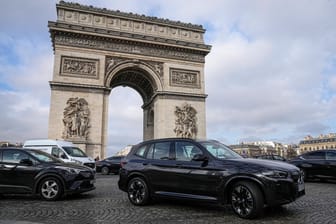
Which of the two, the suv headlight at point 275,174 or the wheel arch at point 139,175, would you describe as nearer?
the suv headlight at point 275,174

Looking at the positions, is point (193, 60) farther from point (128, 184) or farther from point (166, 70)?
point (128, 184)

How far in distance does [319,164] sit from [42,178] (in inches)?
443

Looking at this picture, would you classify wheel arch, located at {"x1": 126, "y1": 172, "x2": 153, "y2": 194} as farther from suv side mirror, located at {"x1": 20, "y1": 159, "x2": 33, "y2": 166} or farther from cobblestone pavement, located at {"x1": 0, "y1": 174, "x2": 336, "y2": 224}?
suv side mirror, located at {"x1": 20, "y1": 159, "x2": 33, "y2": 166}

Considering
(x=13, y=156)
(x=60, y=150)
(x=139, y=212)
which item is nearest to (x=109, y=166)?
(x=60, y=150)

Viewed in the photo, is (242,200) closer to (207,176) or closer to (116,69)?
(207,176)

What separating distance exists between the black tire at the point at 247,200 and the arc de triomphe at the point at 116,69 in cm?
2059

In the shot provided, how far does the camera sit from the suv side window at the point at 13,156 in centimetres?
834

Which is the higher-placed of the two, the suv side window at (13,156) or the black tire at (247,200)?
the suv side window at (13,156)

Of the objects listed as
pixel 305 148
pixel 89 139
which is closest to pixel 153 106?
pixel 89 139

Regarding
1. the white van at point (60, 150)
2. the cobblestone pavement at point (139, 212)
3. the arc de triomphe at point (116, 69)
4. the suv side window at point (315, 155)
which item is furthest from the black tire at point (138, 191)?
the arc de triomphe at point (116, 69)

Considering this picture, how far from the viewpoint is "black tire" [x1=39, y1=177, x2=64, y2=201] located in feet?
25.9

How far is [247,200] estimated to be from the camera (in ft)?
18.1

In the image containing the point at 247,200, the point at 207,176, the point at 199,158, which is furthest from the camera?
the point at 199,158

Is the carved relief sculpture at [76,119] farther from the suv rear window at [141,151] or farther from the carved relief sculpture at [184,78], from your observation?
the suv rear window at [141,151]
